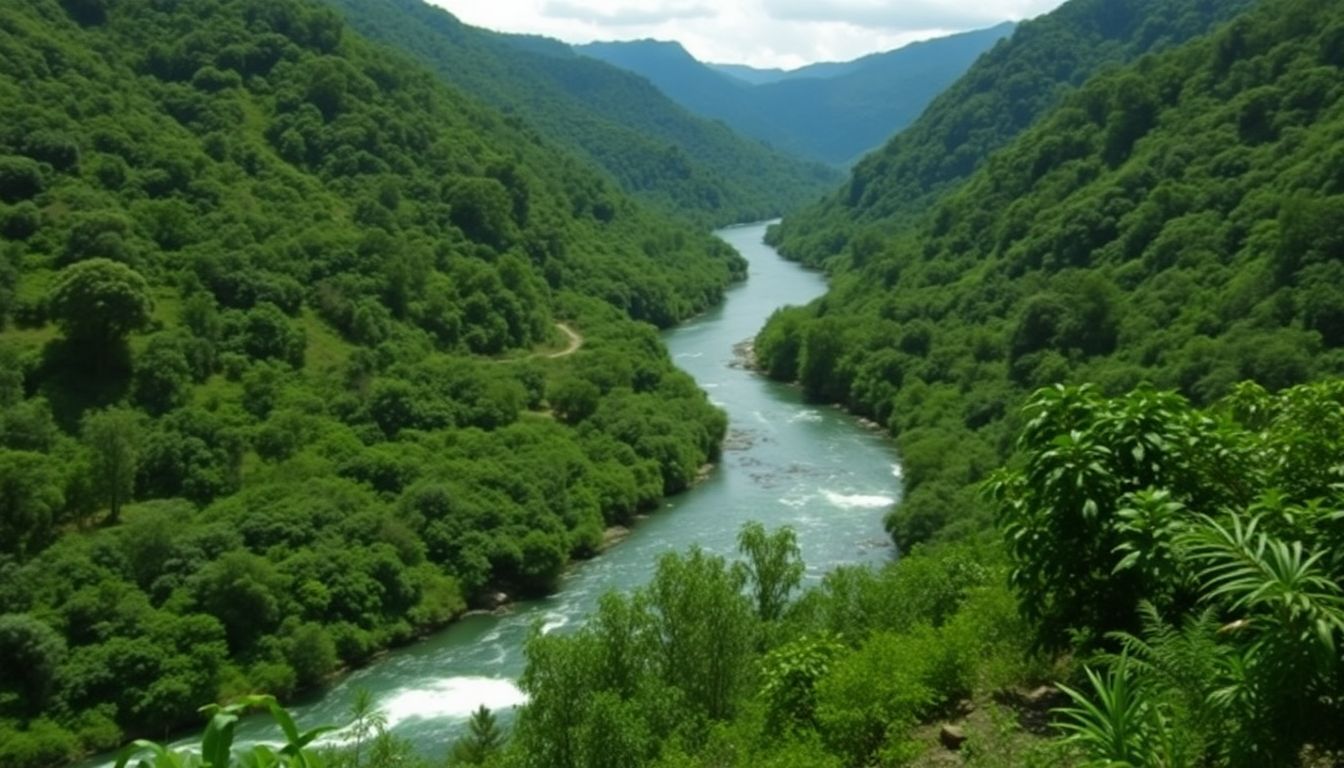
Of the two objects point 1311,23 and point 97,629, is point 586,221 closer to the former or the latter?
point 1311,23

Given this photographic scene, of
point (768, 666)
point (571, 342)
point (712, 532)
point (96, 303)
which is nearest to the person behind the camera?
point (768, 666)

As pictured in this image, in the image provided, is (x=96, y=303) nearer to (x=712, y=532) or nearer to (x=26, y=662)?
(x=26, y=662)

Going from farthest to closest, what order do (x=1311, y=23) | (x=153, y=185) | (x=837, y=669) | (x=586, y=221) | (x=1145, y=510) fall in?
1. (x=586, y=221)
2. (x=1311, y=23)
3. (x=153, y=185)
4. (x=837, y=669)
5. (x=1145, y=510)

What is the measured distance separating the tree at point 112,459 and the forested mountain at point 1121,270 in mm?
33199

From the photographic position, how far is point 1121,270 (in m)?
68.1

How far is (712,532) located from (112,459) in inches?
1035

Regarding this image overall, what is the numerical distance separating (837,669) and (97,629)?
33.4 m

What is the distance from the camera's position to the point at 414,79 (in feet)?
325

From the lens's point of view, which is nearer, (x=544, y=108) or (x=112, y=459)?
(x=112, y=459)

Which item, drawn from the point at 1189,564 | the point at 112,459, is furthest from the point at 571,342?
the point at 1189,564

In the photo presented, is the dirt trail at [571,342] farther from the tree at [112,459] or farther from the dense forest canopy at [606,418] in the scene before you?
the tree at [112,459]

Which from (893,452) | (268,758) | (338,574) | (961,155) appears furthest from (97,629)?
(961,155)

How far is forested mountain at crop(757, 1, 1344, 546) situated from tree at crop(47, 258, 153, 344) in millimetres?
36916

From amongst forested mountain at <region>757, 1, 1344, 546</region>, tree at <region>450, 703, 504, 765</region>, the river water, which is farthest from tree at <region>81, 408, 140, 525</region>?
forested mountain at <region>757, 1, 1344, 546</region>
